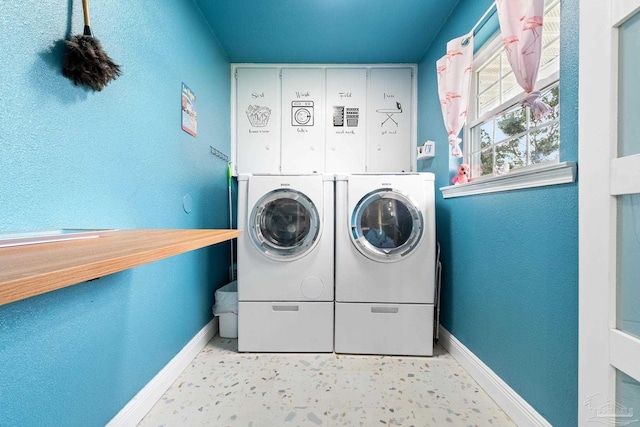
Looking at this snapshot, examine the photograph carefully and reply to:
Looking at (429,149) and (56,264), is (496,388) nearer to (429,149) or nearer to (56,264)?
(429,149)

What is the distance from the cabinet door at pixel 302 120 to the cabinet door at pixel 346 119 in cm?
8

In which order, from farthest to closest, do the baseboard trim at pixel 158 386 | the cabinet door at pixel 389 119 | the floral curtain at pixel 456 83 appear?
the cabinet door at pixel 389 119
the floral curtain at pixel 456 83
the baseboard trim at pixel 158 386

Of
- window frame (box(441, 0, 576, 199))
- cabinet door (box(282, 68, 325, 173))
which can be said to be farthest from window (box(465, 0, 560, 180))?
cabinet door (box(282, 68, 325, 173))

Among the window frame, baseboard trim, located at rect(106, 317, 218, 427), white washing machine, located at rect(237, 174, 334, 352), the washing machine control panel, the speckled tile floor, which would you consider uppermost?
the washing machine control panel

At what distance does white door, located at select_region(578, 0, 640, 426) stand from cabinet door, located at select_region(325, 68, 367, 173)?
181 cm

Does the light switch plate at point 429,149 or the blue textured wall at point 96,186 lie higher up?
the light switch plate at point 429,149

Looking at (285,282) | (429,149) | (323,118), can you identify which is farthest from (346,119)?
(285,282)

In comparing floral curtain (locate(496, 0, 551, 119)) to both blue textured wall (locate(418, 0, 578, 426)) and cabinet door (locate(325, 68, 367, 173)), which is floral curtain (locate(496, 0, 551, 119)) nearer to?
blue textured wall (locate(418, 0, 578, 426))

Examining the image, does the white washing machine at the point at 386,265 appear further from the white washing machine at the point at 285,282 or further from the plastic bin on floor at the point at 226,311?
the plastic bin on floor at the point at 226,311

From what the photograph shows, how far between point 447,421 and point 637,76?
58.5 inches

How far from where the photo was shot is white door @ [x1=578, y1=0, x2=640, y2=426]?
67 centimetres

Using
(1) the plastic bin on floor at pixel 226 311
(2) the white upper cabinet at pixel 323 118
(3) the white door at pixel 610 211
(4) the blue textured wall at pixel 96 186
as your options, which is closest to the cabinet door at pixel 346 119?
(2) the white upper cabinet at pixel 323 118

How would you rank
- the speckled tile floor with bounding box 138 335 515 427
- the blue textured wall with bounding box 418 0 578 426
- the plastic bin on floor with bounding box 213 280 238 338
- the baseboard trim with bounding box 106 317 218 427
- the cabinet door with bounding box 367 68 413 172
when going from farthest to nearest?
the cabinet door with bounding box 367 68 413 172, the plastic bin on floor with bounding box 213 280 238 338, the speckled tile floor with bounding box 138 335 515 427, the baseboard trim with bounding box 106 317 218 427, the blue textured wall with bounding box 418 0 578 426

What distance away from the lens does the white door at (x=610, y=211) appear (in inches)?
26.5
